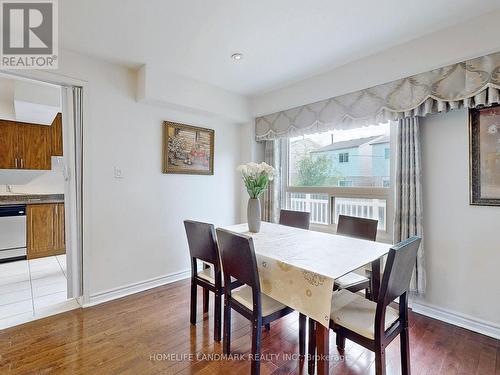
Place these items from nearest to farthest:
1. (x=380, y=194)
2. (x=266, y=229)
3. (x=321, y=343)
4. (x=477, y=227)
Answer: (x=321, y=343)
(x=477, y=227)
(x=266, y=229)
(x=380, y=194)

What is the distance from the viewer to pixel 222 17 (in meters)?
1.95

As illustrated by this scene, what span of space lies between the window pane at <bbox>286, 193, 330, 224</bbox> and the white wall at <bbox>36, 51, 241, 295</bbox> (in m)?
1.33

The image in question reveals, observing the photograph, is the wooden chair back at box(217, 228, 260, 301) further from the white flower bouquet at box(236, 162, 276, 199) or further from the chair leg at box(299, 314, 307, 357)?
the white flower bouquet at box(236, 162, 276, 199)

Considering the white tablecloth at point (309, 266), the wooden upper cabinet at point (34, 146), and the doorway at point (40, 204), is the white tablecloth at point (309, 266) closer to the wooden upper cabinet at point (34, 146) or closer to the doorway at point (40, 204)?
the doorway at point (40, 204)

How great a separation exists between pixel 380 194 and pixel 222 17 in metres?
2.28

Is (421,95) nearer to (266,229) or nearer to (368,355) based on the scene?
(266,229)

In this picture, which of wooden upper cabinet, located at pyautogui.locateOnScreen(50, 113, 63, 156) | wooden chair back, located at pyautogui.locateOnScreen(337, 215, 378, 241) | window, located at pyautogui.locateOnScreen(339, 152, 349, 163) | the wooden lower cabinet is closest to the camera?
wooden chair back, located at pyautogui.locateOnScreen(337, 215, 378, 241)

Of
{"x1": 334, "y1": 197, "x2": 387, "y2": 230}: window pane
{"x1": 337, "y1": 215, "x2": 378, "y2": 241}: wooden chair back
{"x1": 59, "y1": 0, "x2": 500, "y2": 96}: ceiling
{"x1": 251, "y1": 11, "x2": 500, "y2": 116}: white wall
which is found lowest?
{"x1": 337, "y1": 215, "x2": 378, "y2": 241}: wooden chair back

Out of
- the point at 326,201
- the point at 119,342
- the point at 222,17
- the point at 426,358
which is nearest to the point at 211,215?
the point at 326,201

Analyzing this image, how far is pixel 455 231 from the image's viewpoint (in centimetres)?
220

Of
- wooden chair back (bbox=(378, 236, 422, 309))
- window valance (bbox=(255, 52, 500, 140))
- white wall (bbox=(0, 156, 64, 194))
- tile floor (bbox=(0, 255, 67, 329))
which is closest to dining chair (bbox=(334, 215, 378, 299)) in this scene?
wooden chair back (bbox=(378, 236, 422, 309))

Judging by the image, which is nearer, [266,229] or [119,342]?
[119,342]

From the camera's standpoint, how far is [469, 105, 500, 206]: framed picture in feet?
6.51

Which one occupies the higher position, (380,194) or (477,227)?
(380,194)
